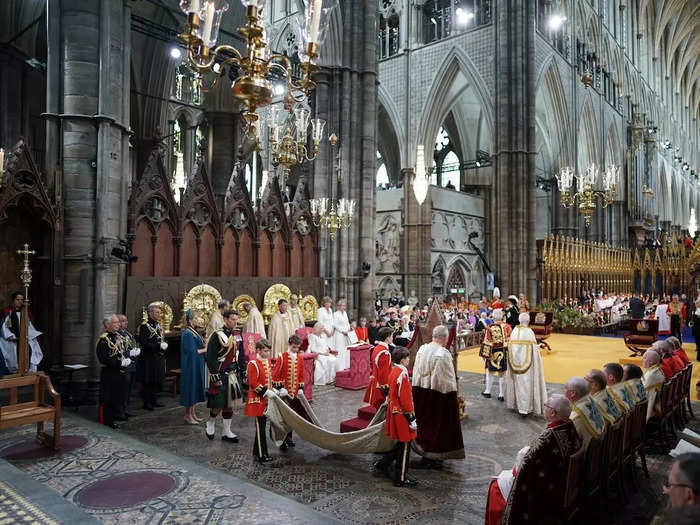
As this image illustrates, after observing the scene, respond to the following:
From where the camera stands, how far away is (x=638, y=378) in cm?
540

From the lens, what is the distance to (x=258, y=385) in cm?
581

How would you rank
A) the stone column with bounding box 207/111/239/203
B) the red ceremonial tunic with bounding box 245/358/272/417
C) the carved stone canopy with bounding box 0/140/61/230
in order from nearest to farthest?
the red ceremonial tunic with bounding box 245/358/272/417, the carved stone canopy with bounding box 0/140/61/230, the stone column with bounding box 207/111/239/203

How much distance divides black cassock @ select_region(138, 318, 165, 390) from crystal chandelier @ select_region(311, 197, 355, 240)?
19.3 feet

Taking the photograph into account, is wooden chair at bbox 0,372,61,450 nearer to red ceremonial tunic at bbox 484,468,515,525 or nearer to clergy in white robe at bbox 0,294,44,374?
clergy in white robe at bbox 0,294,44,374

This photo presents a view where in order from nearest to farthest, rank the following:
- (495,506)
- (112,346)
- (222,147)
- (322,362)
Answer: (495,506), (112,346), (322,362), (222,147)

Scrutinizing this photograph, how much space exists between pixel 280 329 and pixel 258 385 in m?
4.98

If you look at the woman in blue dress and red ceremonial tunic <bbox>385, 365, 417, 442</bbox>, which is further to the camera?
the woman in blue dress

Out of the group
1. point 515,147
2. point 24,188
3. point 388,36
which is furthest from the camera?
point 388,36

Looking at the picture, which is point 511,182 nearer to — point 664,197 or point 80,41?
point 80,41

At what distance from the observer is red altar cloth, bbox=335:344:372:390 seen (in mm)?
9891

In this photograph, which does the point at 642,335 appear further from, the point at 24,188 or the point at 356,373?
the point at 24,188

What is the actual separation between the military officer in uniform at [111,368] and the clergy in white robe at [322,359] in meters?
4.02

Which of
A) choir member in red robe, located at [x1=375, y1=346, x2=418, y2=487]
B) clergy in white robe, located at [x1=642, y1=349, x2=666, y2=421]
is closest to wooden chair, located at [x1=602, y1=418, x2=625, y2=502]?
clergy in white robe, located at [x1=642, y1=349, x2=666, y2=421]

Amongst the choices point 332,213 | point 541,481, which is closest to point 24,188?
point 332,213
